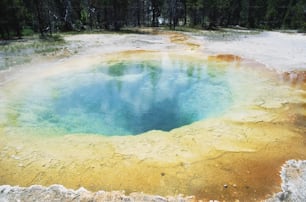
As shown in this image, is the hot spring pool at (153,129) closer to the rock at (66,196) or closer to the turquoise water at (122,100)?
the turquoise water at (122,100)

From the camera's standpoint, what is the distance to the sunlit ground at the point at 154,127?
171 inches

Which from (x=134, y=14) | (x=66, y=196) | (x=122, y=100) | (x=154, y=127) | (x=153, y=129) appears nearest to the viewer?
(x=66, y=196)

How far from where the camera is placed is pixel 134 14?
33281mm

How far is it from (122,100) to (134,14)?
27.2 meters

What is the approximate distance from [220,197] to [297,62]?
32.5ft

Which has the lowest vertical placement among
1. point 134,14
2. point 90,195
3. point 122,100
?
point 90,195

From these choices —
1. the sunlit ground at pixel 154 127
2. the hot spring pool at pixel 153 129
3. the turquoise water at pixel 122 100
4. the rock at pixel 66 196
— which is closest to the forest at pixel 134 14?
the sunlit ground at pixel 154 127

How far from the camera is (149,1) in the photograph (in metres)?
35.6

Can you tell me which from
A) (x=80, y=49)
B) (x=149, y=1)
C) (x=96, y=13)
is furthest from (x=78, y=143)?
(x=149, y=1)

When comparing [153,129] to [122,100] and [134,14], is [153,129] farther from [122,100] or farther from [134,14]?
[134,14]

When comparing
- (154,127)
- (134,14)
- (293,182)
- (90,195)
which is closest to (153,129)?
(154,127)

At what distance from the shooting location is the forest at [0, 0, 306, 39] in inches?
813

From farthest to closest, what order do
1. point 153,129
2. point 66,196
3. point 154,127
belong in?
1. point 154,127
2. point 153,129
3. point 66,196

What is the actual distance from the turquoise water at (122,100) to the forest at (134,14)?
39.5 feet
